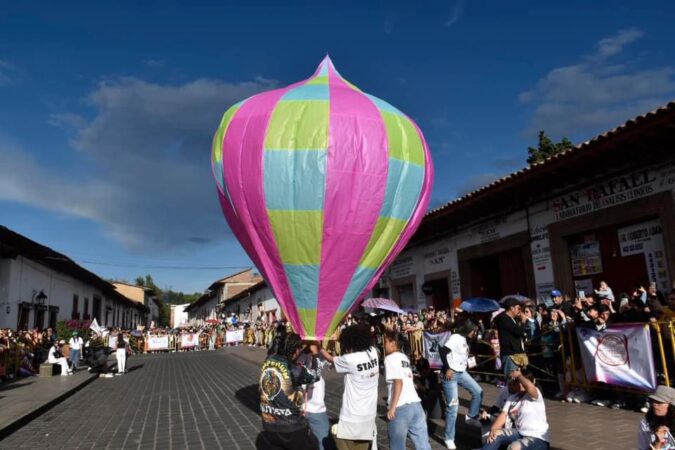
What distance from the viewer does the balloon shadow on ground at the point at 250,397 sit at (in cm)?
1000

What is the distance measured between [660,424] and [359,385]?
2.45 metres

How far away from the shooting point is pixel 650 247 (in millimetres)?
9672

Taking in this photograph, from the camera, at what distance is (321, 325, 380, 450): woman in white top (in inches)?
183

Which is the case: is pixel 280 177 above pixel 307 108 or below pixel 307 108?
below

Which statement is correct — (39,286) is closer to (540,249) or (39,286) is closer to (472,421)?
(540,249)

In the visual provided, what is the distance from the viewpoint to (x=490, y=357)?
10.4 m

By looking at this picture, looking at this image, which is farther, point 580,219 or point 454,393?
point 580,219

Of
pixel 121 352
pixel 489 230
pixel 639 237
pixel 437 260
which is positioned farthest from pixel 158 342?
pixel 639 237

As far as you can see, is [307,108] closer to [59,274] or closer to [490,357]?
[490,357]

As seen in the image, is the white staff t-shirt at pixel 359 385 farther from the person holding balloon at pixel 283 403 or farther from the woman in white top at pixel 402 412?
the person holding balloon at pixel 283 403

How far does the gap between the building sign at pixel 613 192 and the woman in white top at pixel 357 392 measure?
7242 millimetres

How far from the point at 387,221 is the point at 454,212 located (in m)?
8.12

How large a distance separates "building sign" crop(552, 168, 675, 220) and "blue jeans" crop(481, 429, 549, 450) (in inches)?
258

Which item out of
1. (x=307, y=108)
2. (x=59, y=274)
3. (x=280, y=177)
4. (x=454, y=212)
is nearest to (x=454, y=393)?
(x=280, y=177)
